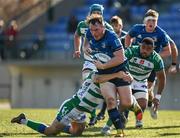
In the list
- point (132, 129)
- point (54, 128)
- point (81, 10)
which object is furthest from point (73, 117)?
point (81, 10)

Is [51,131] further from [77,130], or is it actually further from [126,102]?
[126,102]

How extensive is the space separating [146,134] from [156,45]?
270 centimetres

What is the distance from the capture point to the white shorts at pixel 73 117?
1051 cm

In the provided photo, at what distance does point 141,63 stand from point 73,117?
86.5 inches

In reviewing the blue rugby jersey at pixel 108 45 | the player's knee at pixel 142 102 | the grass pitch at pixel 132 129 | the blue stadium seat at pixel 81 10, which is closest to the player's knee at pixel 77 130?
the grass pitch at pixel 132 129

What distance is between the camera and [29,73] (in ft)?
102

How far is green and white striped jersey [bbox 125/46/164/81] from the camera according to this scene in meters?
12.1

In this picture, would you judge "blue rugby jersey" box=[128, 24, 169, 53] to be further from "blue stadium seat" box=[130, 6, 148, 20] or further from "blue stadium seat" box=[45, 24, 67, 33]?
"blue stadium seat" box=[45, 24, 67, 33]

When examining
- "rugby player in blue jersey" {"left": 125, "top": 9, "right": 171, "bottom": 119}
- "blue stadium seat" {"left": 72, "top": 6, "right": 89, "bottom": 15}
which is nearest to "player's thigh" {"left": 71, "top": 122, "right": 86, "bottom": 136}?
"rugby player in blue jersey" {"left": 125, "top": 9, "right": 171, "bottom": 119}

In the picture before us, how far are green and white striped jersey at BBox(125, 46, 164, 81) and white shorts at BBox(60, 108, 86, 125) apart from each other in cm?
177

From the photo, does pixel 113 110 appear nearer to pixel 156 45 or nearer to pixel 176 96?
pixel 156 45

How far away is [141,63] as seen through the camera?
40.3 feet

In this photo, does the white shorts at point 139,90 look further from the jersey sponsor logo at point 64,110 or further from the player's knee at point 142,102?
the jersey sponsor logo at point 64,110

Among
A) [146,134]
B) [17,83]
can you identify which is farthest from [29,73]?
[146,134]
